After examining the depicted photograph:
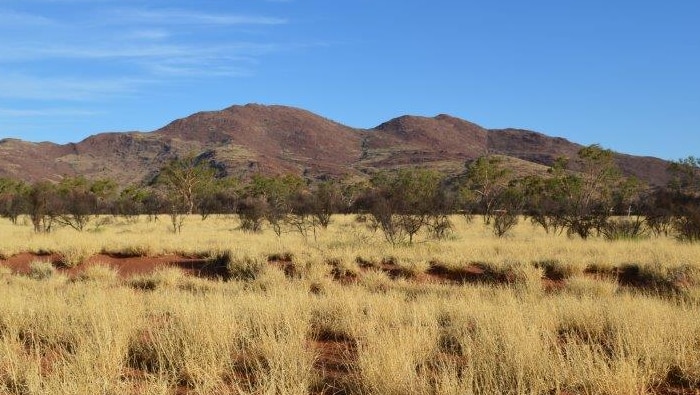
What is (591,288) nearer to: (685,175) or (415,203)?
(415,203)

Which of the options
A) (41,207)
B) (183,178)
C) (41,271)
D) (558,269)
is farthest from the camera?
(183,178)

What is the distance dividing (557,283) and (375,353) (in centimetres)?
995

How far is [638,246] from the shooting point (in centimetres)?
1817

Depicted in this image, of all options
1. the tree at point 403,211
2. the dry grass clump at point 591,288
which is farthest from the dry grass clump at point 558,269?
the tree at point 403,211

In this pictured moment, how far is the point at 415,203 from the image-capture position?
2448cm

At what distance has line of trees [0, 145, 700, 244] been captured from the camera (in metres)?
25.1

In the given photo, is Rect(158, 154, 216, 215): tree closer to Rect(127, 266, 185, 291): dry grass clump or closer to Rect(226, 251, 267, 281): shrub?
Rect(226, 251, 267, 281): shrub

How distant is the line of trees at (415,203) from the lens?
25.1 meters

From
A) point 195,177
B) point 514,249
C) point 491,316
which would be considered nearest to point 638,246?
point 514,249

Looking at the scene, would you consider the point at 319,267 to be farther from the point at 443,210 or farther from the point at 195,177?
the point at 195,177

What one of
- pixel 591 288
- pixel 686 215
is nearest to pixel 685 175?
pixel 686 215

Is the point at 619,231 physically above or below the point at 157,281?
above

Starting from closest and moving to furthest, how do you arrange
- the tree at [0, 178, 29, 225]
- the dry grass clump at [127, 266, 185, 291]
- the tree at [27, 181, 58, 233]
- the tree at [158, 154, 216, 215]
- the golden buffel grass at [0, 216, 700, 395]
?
the golden buffel grass at [0, 216, 700, 395], the dry grass clump at [127, 266, 185, 291], the tree at [27, 181, 58, 233], the tree at [0, 178, 29, 225], the tree at [158, 154, 216, 215]

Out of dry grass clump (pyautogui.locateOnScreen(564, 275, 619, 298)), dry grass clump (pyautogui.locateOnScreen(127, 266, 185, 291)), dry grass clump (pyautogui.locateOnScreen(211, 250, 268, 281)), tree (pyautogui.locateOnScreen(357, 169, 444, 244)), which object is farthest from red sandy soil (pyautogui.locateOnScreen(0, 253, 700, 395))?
tree (pyautogui.locateOnScreen(357, 169, 444, 244))
